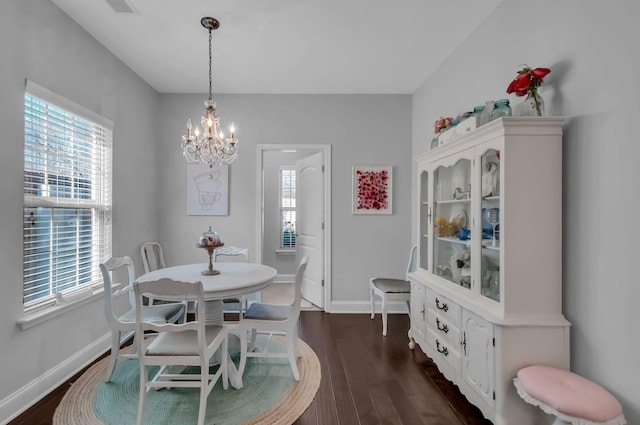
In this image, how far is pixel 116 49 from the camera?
2.95 meters

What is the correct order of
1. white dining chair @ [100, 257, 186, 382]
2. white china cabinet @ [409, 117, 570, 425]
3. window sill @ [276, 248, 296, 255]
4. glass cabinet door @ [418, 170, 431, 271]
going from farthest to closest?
window sill @ [276, 248, 296, 255] < glass cabinet door @ [418, 170, 431, 271] < white dining chair @ [100, 257, 186, 382] < white china cabinet @ [409, 117, 570, 425]

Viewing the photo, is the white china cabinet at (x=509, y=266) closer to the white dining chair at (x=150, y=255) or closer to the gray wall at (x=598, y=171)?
the gray wall at (x=598, y=171)

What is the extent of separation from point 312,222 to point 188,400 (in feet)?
8.44

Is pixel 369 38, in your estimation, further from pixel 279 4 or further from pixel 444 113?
pixel 444 113

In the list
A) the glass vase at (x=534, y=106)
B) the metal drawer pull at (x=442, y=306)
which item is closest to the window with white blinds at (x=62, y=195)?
the metal drawer pull at (x=442, y=306)

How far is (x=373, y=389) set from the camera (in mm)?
2309

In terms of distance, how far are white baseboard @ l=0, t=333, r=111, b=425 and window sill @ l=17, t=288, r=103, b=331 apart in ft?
1.29

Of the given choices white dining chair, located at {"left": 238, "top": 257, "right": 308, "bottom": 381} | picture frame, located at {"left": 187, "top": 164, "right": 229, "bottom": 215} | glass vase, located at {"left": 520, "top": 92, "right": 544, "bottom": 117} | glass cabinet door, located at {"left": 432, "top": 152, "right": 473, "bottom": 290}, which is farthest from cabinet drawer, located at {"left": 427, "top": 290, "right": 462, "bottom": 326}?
picture frame, located at {"left": 187, "top": 164, "right": 229, "bottom": 215}

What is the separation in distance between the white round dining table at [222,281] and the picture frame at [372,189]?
5.69 feet

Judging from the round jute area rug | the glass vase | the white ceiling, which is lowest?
the round jute area rug

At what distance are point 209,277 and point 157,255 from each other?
187cm

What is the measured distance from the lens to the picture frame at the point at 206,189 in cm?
402

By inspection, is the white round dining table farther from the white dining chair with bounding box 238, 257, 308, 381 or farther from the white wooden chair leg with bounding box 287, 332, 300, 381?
the white wooden chair leg with bounding box 287, 332, 300, 381

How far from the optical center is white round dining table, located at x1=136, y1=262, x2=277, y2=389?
212 centimetres
